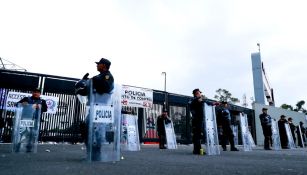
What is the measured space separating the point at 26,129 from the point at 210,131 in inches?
202

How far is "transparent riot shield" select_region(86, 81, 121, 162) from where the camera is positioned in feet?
16.0

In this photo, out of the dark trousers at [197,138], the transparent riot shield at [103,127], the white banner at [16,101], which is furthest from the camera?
the white banner at [16,101]

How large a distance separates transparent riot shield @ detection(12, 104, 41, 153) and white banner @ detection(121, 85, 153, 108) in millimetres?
7492

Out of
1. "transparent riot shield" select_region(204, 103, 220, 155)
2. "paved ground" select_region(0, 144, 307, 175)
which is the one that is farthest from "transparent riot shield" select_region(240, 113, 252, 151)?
"paved ground" select_region(0, 144, 307, 175)

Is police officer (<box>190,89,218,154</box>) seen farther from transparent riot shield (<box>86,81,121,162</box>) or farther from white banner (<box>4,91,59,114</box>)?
white banner (<box>4,91,59,114</box>)

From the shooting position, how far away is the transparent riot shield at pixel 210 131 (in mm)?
7758

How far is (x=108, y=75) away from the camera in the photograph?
5.25 m

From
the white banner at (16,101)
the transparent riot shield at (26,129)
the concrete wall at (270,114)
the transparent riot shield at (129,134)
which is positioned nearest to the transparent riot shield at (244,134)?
the transparent riot shield at (129,134)

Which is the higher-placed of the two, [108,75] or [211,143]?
[108,75]

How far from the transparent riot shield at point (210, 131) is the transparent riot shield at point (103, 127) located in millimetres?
3340

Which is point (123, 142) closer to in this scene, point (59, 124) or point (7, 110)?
point (59, 124)

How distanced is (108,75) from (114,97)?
46cm

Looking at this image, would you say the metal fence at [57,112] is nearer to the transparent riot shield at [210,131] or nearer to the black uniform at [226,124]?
the black uniform at [226,124]

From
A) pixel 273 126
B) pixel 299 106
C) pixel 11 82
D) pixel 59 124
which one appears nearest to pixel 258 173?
pixel 273 126
